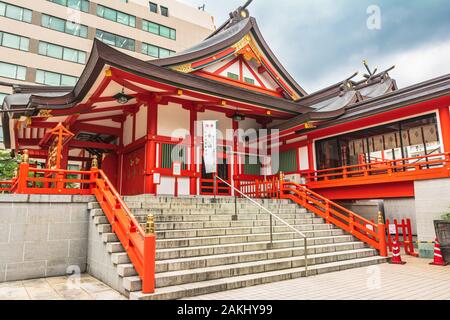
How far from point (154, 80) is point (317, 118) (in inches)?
259

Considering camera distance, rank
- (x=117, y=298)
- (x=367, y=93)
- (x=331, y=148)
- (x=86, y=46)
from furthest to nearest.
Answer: (x=86, y=46) → (x=367, y=93) → (x=331, y=148) → (x=117, y=298)

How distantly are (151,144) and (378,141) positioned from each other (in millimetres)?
8888

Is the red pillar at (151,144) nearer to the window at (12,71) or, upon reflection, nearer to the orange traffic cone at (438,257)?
the orange traffic cone at (438,257)

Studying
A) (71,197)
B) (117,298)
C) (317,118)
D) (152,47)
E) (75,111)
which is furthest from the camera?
(152,47)

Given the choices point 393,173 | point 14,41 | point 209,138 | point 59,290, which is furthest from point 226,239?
point 14,41

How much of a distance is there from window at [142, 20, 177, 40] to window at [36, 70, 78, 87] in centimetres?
1065

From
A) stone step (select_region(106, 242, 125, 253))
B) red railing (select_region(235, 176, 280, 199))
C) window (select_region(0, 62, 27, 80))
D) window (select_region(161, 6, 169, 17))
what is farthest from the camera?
window (select_region(161, 6, 169, 17))

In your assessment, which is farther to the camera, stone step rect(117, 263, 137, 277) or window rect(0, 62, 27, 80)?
window rect(0, 62, 27, 80)

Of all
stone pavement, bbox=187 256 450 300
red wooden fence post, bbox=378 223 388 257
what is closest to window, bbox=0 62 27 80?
stone pavement, bbox=187 256 450 300

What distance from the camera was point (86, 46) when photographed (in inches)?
1152

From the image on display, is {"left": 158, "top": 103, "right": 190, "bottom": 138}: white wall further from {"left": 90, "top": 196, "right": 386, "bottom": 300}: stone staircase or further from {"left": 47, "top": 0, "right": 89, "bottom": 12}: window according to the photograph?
{"left": 47, "top": 0, "right": 89, "bottom": 12}: window

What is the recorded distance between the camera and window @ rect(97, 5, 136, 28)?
3091cm
